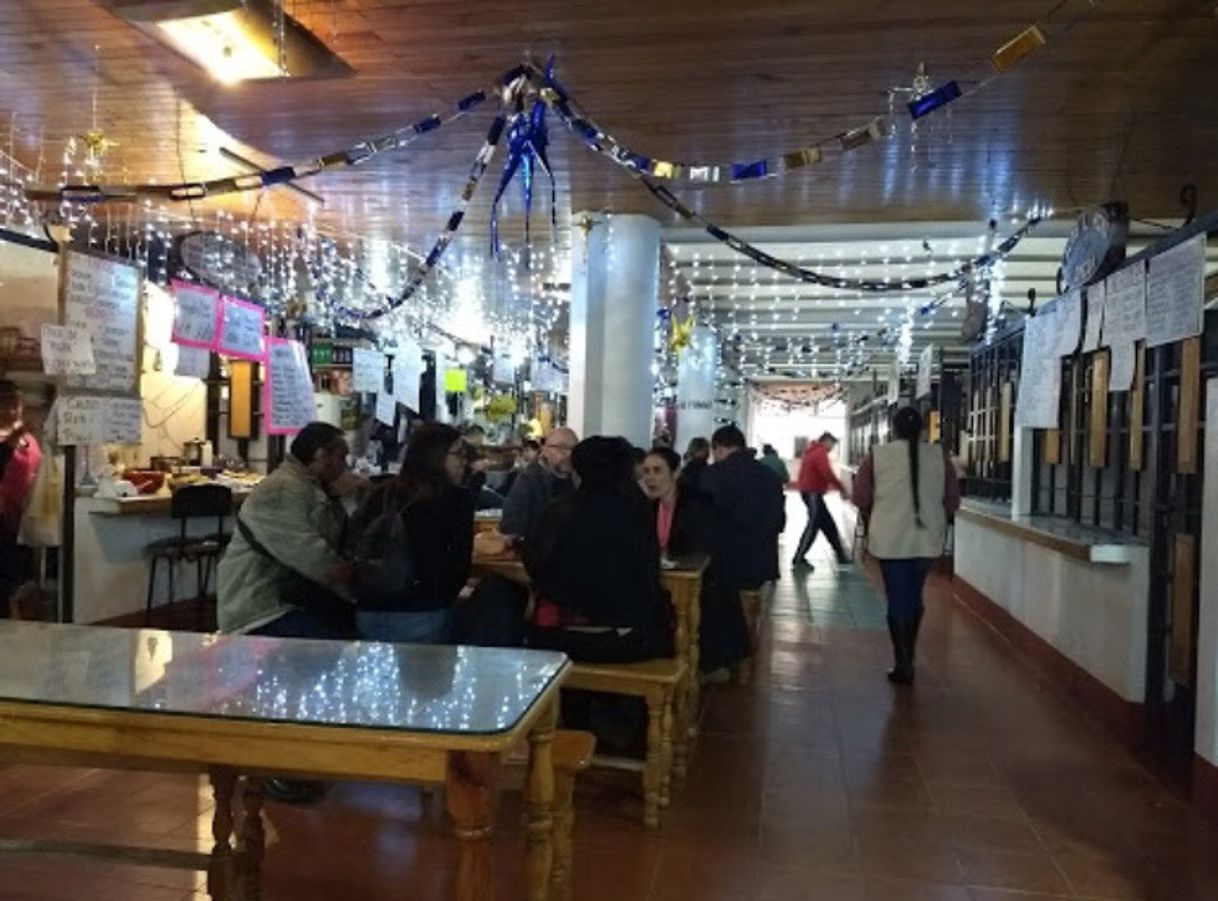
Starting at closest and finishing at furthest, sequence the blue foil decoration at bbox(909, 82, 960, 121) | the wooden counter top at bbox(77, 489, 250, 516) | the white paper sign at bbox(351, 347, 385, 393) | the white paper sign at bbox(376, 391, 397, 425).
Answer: the blue foil decoration at bbox(909, 82, 960, 121)
the wooden counter top at bbox(77, 489, 250, 516)
the white paper sign at bbox(351, 347, 385, 393)
the white paper sign at bbox(376, 391, 397, 425)

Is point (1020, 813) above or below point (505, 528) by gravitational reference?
below

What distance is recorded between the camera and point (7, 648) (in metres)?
2.29

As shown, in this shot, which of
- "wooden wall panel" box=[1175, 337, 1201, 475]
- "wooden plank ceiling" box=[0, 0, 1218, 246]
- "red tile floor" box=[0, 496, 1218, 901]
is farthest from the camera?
"wooden wall panel" box=[1175, 337, 1201, 475]

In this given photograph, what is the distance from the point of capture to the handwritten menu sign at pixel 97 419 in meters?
4.60

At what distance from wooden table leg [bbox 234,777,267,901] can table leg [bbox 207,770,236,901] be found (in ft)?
0.14

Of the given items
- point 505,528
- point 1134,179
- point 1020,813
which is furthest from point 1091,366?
point 505,528

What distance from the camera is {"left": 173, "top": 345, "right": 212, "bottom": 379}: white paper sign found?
852cm

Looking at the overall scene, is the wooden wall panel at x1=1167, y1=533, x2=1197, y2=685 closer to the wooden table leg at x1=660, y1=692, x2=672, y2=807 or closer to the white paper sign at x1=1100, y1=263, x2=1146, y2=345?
the white paper sign at x1=1100, y1=263, x2=1146, y2=345

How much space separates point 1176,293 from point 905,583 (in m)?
2.06

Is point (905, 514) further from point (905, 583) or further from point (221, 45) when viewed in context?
point (221, 45)

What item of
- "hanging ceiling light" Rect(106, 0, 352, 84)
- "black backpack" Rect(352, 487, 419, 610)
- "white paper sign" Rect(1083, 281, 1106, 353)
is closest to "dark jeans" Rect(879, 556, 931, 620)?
"white paper sign" Rect(1083, 281, 1106, 353)

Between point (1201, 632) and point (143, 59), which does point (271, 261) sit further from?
point (1201, 632)

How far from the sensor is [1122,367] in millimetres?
4754

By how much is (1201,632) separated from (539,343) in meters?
10.3
